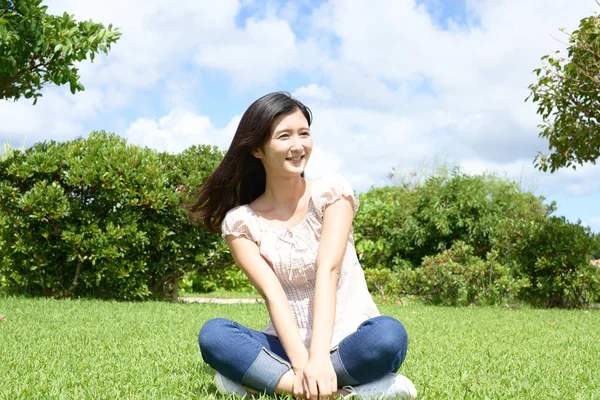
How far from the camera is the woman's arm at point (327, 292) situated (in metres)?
2.64

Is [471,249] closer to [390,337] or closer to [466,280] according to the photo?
[466,280]

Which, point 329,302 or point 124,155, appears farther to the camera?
point 124,155

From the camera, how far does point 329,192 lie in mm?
3152

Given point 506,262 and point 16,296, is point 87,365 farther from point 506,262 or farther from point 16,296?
point 506,262

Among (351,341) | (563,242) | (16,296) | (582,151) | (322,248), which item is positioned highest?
(582,151)

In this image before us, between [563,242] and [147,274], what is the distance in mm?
6581

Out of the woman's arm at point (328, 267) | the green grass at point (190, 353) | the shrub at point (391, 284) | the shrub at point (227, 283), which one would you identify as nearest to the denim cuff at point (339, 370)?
the woman's arm at point (328, 267)

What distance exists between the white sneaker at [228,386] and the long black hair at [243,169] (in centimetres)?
97

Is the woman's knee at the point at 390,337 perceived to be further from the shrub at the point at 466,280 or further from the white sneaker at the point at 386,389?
the shrub at the point at 466,280

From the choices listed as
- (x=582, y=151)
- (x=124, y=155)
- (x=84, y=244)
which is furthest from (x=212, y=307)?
(x=582, y=151)

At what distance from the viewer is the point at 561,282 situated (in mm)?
9703

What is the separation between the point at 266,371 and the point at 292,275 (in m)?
0.51

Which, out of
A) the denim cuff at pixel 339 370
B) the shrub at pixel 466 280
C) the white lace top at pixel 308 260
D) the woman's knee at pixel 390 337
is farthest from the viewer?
the shrub at pixel 466 280

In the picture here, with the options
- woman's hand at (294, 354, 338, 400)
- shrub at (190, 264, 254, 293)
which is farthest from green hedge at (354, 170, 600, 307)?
woman's hand at (294, 354, 338, 400)
